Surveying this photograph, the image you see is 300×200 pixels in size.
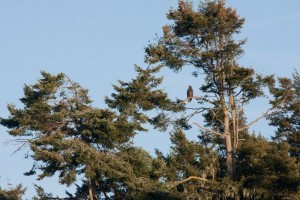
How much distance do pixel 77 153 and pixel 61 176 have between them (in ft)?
4.51

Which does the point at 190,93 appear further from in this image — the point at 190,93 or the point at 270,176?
the point at 270,176

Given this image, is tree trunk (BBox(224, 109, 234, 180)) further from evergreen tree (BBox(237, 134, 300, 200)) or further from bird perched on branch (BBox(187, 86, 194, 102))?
bird perched on branch (BBox(187, 86, 194, 102))

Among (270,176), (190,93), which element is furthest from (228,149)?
(190,93)

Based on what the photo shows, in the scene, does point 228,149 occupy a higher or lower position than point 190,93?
lower

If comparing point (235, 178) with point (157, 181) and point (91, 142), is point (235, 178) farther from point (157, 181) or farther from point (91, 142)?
point (91, 142)

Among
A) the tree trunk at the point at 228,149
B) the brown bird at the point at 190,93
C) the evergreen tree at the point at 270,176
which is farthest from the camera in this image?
the brown bird at the point at 190,93

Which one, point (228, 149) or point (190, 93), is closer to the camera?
point (228, 149)

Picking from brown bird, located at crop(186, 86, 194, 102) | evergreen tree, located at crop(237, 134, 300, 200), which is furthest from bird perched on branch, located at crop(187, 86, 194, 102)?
evergreen tree, located at crop(237, 134, 300, 200)

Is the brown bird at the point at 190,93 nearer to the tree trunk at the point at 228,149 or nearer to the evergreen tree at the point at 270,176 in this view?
the tree trunk at the point at 228,149

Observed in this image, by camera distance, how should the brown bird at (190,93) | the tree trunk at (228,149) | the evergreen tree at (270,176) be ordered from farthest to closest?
the brown bird at (190,93), the tree trunk at (228,149), the evergreen tree at (270,176)

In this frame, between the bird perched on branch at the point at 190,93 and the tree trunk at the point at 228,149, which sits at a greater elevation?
the bird perched on branch at the point at 190,93

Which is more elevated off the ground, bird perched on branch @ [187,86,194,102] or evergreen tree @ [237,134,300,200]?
bird perched on branch @ [187,86,194,102]

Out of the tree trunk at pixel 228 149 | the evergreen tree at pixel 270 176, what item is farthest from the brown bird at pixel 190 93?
the evergreen tree at pixel 270 176

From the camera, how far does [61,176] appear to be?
120 feet
